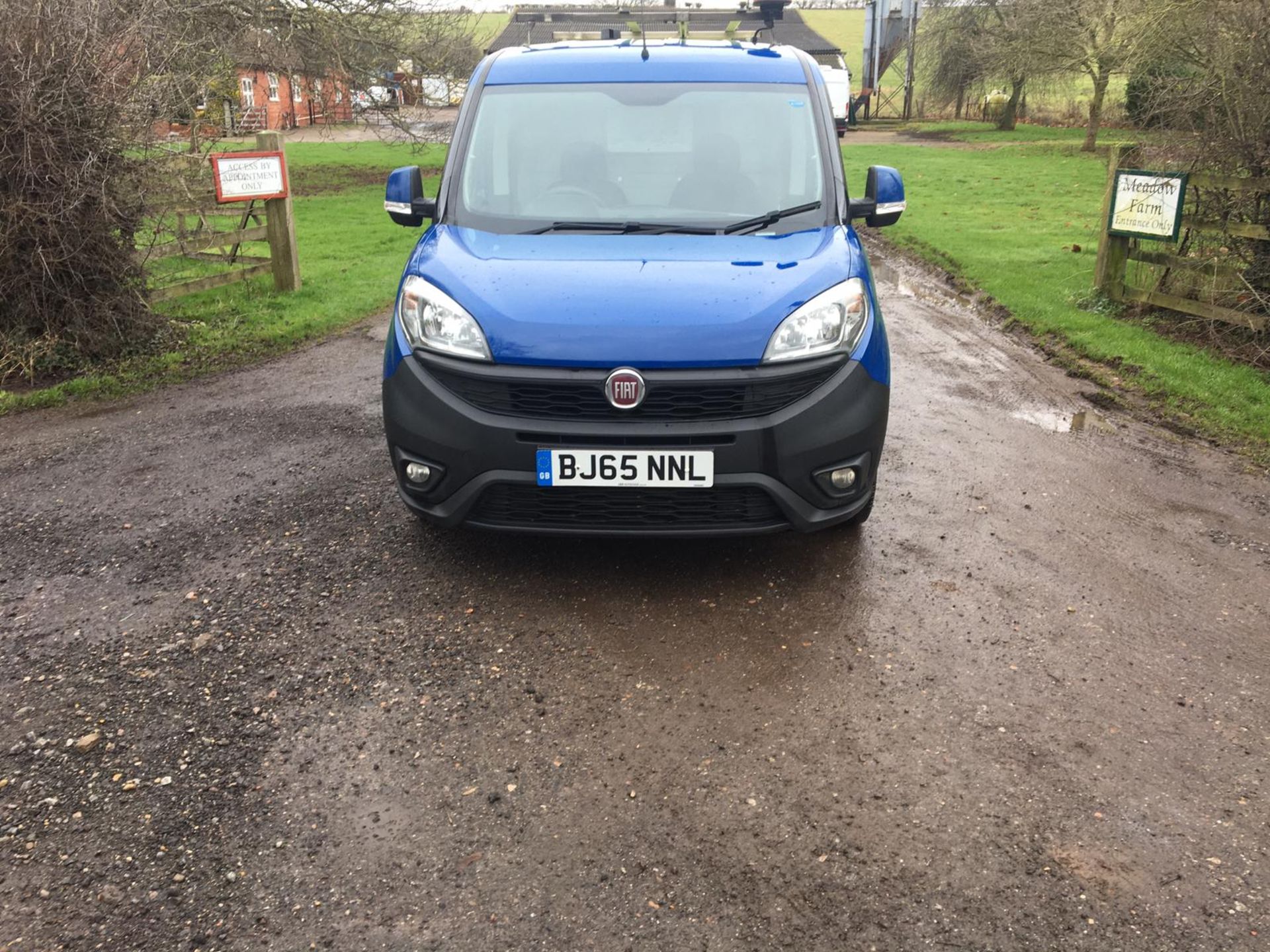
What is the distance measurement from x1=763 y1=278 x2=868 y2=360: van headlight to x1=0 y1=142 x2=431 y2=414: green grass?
18.2 ft

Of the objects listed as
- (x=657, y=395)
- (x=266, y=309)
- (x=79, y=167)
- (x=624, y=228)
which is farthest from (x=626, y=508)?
(x=266, y=309)

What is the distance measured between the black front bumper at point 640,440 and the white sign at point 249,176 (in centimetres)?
646

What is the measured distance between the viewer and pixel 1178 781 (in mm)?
3213

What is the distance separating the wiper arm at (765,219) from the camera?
497 centimetres

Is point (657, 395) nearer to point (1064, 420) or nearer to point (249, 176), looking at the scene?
point (1064, 420)

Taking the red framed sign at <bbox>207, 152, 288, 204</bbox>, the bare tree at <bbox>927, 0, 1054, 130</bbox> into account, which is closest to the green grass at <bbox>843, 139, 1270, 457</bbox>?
the bare tree at <bbox>927, 0, 1054, 130</bbox>

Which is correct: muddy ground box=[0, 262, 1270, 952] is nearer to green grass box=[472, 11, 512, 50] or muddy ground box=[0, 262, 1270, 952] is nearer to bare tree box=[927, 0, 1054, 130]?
bare tree box=[927, 0, 1054, 130]

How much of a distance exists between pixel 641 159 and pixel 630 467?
6.48 feet

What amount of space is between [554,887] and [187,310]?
864 centimetres

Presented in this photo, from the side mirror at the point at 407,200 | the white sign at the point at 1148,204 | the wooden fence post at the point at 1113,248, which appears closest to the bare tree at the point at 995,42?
the wooden fence post at the point at 1113,248

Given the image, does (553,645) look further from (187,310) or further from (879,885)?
(187,310)

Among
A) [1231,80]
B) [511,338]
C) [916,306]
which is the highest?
[1231,80]

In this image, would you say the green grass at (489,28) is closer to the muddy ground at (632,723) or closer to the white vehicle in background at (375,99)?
the white vehicle in background at (375,99)

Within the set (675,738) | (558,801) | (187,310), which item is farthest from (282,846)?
(187,310)
